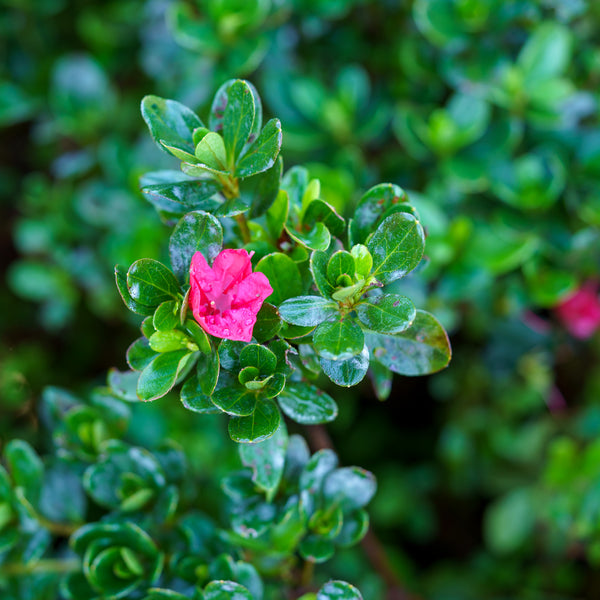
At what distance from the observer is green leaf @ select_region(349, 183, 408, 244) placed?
684 millimetres

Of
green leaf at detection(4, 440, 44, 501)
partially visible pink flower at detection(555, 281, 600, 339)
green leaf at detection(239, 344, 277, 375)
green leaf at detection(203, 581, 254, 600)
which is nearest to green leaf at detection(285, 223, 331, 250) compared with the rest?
green leaf at detection(239, 344, 277, 375)

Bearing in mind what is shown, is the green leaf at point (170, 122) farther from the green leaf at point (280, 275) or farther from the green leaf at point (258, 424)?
the green leaf at point (258, 424)

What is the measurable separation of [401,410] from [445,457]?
235 millimetres

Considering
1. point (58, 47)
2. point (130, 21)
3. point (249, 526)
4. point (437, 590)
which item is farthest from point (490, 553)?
point (58, 47)

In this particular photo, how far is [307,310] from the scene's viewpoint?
0.60m

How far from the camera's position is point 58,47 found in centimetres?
186

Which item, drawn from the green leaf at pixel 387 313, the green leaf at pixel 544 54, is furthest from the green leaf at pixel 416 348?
the green leaf at pixel 544 54

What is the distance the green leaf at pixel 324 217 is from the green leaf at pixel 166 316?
0.17 meters

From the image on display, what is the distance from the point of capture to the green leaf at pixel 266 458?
0.71m

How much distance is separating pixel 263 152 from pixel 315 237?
99 millimetres

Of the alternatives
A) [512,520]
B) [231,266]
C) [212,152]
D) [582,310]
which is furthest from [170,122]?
[512,520]

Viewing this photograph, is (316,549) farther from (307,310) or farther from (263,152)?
(263,152)

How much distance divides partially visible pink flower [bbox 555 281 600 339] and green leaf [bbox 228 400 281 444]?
1054 millimetres

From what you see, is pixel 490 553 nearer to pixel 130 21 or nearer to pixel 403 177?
pixel 403 177
